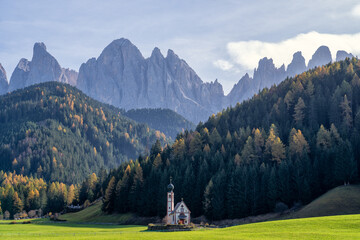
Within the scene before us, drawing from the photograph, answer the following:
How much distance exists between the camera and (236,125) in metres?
153

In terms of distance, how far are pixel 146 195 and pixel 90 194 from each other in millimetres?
54092

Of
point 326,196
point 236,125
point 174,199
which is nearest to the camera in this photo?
point 326,196

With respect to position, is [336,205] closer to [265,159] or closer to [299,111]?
[265,159]

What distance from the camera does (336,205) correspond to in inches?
3324

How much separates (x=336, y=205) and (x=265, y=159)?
110 ft

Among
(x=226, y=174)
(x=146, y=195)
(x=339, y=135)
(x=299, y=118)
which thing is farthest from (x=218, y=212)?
(x=299, y=118)

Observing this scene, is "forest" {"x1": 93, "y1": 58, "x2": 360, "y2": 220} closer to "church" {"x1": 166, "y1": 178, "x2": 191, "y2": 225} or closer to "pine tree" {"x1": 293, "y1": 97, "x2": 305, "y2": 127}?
"pine tree" {"x1": 293, "y1": 97, "x2": 305, "y2": 127}

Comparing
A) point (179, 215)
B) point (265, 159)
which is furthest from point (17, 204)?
point (265, 159)

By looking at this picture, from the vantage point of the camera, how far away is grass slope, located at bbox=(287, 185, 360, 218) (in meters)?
82.2

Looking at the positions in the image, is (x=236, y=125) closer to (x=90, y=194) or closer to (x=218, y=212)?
(x=218, y=212)

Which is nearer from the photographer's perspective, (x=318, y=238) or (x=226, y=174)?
(x=318, y=238)

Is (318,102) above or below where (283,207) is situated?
above

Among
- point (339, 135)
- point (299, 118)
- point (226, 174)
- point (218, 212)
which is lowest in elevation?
point (218, 212)

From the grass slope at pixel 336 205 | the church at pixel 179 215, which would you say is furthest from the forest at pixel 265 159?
the grass slope at pixel 336 205
